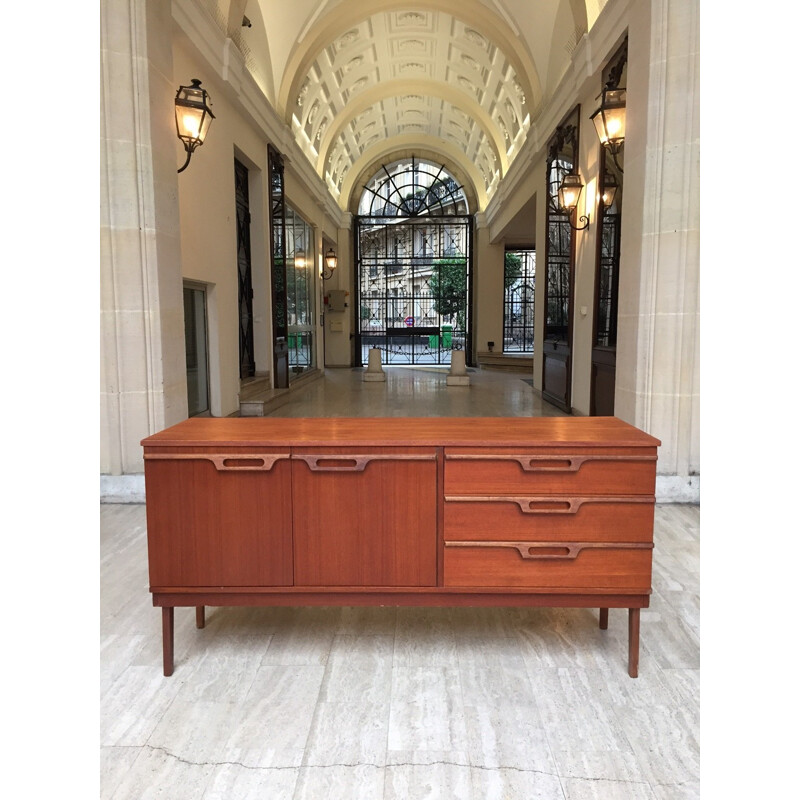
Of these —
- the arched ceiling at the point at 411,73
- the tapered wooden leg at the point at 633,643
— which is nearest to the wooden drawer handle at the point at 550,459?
the tapered wooden leg at the point at 633,643

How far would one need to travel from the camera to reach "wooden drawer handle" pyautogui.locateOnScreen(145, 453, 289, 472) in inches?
93.1

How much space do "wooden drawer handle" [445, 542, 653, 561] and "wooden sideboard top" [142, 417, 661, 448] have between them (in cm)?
43

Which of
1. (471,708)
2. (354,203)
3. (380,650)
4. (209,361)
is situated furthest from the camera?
(354,203)

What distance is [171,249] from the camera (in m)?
5.09

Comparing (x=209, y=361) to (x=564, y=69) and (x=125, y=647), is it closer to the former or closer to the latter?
(x=125, y=647)

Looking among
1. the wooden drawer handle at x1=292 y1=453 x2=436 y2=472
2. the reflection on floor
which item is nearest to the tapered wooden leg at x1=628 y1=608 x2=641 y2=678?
the wooden drawer handle at x1=292 y1=453 x2=436 y2=472

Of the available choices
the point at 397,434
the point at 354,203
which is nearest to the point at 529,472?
the point at 397,434

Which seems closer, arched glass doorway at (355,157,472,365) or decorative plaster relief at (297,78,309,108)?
decorative plaster relief at (297,78,309,108)

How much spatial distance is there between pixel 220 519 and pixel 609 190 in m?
6.25

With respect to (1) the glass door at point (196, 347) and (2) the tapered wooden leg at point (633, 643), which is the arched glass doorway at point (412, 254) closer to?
(1) the glass door at point (196, 347)

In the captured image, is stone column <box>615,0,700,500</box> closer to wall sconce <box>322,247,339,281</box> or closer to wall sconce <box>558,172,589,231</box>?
wall sconce <box>558,172,589,231</box>

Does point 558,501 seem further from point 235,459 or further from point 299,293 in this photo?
point 299,293

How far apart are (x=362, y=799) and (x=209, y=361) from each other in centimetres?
675

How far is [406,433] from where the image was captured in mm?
2484
